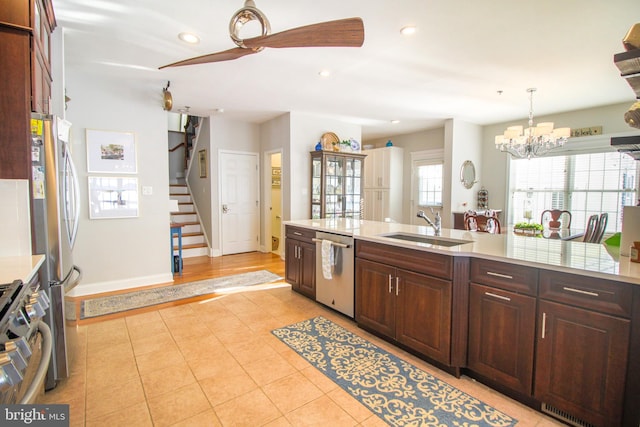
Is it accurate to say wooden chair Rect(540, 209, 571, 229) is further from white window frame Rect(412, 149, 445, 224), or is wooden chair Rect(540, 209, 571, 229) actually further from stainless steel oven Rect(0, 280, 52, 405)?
stainless steel oven Rect(0, 280, 52, 405)

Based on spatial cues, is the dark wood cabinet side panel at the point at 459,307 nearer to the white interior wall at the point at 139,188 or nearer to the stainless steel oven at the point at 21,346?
the stainless steel oven at the point at 21,346

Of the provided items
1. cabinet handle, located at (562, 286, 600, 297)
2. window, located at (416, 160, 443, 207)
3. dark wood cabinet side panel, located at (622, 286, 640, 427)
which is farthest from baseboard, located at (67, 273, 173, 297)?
window, located at (416, 160, 443, 207)

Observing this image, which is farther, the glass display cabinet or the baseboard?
the glass display cabinet

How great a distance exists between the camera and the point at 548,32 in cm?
269

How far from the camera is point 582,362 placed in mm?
1647

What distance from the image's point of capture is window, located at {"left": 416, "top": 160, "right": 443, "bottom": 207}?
6.93 m

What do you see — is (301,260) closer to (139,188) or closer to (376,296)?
(376,296)

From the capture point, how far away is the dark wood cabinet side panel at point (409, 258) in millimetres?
2195

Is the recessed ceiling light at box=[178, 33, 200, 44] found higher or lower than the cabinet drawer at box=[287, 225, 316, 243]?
higher

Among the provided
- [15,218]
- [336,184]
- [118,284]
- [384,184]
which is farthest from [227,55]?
[384,184]

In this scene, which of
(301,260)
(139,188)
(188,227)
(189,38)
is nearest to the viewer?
(189,38)

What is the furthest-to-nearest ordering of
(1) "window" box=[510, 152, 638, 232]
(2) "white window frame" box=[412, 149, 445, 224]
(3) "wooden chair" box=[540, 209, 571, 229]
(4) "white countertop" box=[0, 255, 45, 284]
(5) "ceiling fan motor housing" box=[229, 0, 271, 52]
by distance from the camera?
(2) "white window frame" box=[412, 149, 445, 224] < (1) "window" box=[510, 152, 638, 232] < (3) "wooden chair" box=[540, 209, 571, 229] < (5) "ceiling fan motor housing" box=[229, 0, 271, 52] < (4) "white countertop" box=[0, 255, 45, 284]

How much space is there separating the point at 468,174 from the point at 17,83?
644 centimetres

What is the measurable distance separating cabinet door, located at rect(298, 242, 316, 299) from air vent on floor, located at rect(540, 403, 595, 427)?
224 cm
